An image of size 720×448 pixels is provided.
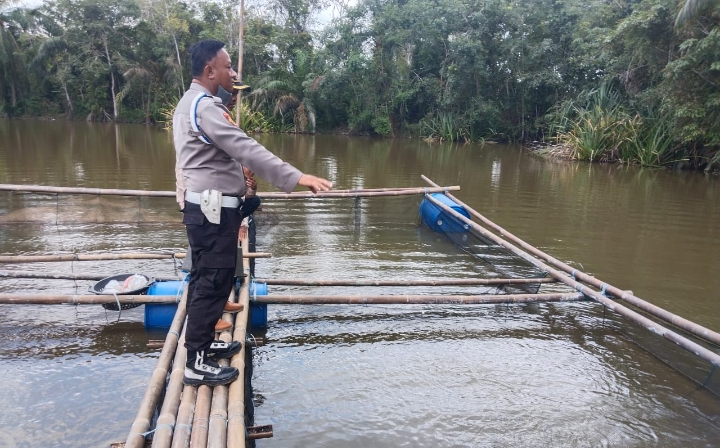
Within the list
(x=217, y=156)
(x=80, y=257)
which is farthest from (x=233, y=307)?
(x=80, y=257)

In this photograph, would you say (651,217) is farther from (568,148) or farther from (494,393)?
(568,148)

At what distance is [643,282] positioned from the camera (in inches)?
217

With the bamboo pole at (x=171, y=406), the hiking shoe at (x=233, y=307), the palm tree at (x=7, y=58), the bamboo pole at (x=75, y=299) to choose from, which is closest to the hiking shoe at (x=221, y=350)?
the bamboo pole at (x=171, y=406)

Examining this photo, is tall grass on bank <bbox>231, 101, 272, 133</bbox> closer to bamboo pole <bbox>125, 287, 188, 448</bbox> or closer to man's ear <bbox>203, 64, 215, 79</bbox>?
bamboo pole <bbox>125, 287, 188, 448</bbox>

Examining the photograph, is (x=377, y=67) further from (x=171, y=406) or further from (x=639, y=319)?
(x=171, y=406)

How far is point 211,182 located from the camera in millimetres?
2430

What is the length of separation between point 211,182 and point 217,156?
13 centimetres

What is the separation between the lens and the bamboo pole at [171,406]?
206 centimetres

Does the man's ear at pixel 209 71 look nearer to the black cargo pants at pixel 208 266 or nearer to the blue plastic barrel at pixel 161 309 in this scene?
the black cargo pants at pixel 208 266

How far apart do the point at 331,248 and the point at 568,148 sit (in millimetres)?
13858

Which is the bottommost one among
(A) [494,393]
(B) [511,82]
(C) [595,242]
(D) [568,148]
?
(A) [494,393]

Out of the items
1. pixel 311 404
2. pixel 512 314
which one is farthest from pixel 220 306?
pixel 512 314

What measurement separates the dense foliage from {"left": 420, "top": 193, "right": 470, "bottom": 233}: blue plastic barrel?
1143 centimetres

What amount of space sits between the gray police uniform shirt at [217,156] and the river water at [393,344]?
1417mm
